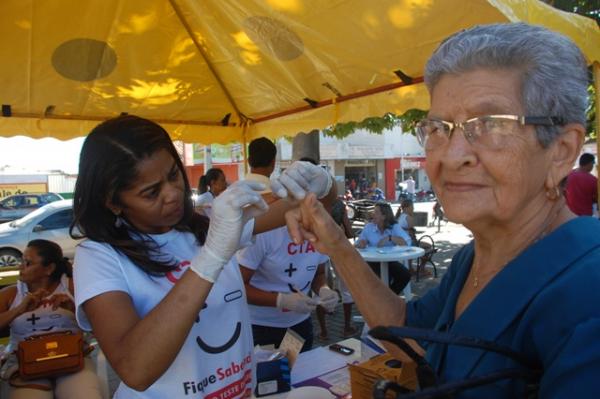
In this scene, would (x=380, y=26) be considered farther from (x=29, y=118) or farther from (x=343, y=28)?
(x=29, y=118)

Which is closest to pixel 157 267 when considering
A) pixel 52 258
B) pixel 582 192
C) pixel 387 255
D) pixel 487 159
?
pixel 487 159

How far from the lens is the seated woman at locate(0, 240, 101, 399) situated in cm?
313

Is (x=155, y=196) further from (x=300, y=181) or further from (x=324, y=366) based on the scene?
(x=324, y=366)

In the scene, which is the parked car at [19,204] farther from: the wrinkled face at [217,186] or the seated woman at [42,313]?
the seated woman at [42,313]

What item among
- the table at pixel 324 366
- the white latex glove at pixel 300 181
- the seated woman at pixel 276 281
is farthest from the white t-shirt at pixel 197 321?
the seated woman at pixel 276 281

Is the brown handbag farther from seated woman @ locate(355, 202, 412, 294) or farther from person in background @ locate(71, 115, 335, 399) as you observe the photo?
seated woman @ locate(355, 202, 412, 294)

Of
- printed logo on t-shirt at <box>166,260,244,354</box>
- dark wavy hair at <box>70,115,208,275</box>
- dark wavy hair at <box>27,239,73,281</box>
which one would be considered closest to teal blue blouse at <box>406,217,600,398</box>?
printed logo on t-shirt at <box>166,260,244,354</box>

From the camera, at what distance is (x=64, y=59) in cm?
329

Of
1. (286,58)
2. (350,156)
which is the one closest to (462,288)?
(286,58)

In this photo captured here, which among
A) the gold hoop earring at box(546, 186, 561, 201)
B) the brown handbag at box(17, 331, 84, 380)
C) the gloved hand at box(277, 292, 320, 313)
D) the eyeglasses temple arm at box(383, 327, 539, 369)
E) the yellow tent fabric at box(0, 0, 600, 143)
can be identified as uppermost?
the yellow tent fabric at box(0, 0, 600, 143)

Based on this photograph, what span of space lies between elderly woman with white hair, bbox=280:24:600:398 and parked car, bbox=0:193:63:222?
1775cm

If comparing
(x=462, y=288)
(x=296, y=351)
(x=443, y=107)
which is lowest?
(x=296, y=351)

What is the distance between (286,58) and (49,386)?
118 inches

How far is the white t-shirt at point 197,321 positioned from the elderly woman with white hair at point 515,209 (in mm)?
773
